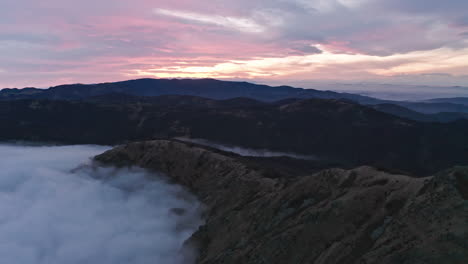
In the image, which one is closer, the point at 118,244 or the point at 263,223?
the point at 263,223

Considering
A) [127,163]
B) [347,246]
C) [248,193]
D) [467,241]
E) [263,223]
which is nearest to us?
[467,241]

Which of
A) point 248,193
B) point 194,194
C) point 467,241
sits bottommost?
point 194,194

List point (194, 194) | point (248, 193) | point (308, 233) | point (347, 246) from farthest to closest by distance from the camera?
point (194, 194) < point (248, 193) < point (308, 233) < point (347, 246)

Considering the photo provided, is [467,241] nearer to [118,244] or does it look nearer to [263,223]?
[263,223]

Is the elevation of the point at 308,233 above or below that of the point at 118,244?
above

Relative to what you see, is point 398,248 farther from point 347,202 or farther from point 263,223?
point 263,223

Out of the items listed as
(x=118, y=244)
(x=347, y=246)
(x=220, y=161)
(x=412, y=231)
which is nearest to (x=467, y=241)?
(x=412, y=231)

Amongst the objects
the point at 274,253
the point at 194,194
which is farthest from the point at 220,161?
the point at 274,253
